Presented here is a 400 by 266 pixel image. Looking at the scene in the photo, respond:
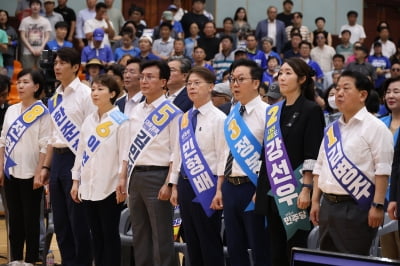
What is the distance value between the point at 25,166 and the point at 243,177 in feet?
6.22

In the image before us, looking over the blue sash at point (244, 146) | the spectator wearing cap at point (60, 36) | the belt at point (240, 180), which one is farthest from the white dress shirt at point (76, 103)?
the spectator wearing cap at point (60, 36)

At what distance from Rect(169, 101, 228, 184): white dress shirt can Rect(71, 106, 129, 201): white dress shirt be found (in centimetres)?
49

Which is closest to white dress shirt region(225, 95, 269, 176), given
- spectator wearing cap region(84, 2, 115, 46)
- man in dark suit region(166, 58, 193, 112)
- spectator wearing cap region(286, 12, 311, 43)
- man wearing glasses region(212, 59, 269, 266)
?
man wearing glasses region(212, 59, 269, 266)

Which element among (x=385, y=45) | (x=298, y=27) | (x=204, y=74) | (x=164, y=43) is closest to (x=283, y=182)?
(x=204, y=74)

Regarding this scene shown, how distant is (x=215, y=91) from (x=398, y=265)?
14.1 ft

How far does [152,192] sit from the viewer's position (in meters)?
5.36

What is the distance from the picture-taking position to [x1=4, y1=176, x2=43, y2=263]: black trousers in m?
6.04

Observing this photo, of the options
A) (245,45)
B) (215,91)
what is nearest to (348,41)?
(245,45)

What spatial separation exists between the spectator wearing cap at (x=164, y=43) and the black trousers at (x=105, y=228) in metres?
6.60

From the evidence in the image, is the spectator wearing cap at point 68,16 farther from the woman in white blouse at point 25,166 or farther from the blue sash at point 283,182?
the blue sash at point 283,182

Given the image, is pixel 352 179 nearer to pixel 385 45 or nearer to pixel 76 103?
pixel 76 103

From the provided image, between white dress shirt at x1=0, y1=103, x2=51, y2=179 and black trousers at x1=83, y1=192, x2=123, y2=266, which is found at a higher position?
white dress shirt at x1=0, y1=103, x2=51, y2=179

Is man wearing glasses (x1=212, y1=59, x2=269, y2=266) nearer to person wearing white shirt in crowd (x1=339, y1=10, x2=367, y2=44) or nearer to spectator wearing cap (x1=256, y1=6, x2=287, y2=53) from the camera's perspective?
spectator wearing cap (x1=256, y1=6, x2=287, y2=53)

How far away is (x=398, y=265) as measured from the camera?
87.0 inches
